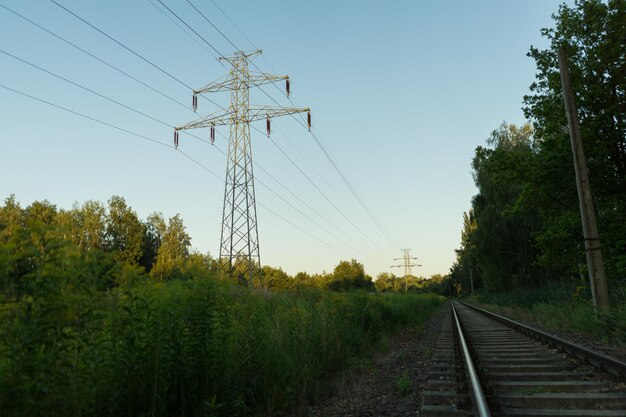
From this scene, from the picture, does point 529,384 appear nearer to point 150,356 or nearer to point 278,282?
point 150,356

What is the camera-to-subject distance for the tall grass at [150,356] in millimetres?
3277

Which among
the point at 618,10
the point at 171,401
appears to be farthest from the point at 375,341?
the point at 618,10

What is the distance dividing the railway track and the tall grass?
2220 millimetres

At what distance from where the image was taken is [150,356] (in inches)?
177

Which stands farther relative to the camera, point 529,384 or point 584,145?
point 584,145

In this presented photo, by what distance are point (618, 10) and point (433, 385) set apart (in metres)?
21.3

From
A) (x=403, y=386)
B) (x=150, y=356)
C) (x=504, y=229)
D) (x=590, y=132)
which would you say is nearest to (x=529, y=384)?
(x=403, y=386)

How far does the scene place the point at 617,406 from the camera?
16.5ft

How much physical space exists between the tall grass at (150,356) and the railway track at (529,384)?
2220 millimetres

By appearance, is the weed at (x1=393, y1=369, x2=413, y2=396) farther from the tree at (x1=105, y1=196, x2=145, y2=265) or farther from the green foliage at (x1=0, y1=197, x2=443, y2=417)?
the tree at (x1=105, y1=196, x2=145, y2=265)

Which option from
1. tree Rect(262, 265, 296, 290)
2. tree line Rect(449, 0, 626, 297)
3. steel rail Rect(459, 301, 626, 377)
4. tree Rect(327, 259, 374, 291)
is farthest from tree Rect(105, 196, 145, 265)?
steel rail Rect(459, 301, 626, 377)

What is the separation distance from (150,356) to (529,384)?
5.26 metres

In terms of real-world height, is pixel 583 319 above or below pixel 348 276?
below

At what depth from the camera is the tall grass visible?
3.28 m
